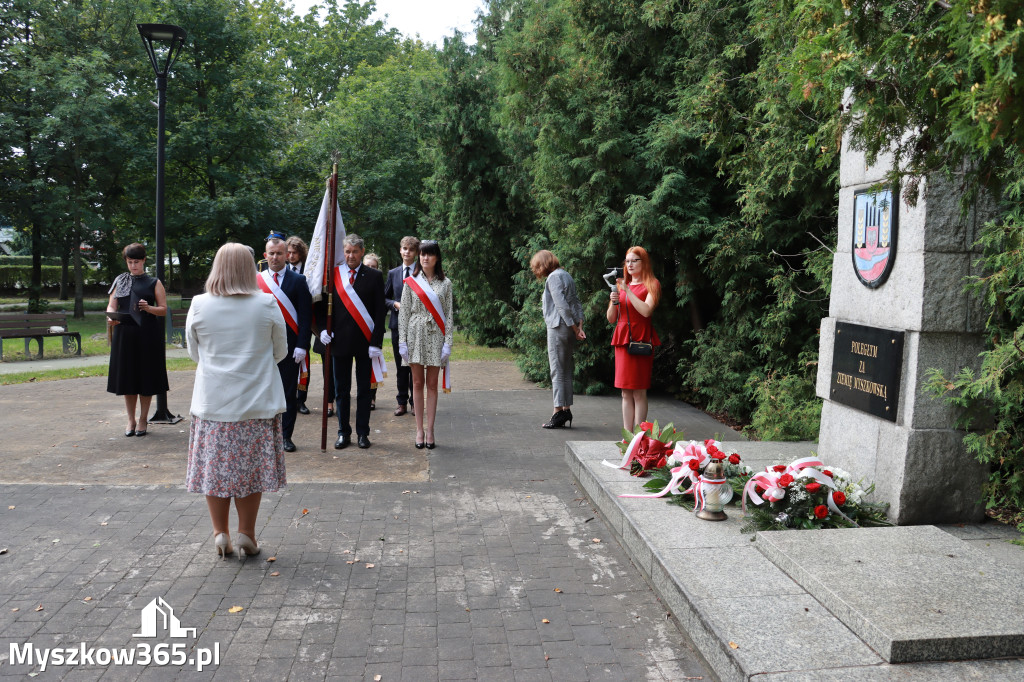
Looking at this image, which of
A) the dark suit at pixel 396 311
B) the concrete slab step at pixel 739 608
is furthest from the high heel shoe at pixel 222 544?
the dark suit at pixel 396 311

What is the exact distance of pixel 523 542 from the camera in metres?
5.31

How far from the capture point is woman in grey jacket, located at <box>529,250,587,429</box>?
8734 mm

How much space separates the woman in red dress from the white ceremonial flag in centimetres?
277

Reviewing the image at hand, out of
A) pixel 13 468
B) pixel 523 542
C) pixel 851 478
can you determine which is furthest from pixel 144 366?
pixel 851 478

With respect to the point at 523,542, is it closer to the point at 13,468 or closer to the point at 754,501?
the point at 754,501

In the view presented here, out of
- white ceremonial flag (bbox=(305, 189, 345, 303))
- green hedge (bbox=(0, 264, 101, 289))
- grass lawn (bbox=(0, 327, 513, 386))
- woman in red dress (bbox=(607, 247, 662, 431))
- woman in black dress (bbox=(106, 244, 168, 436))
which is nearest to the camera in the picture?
woman in red dress (bbox=(607, 247, 662, 431))

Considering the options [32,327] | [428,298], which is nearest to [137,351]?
[428,298]

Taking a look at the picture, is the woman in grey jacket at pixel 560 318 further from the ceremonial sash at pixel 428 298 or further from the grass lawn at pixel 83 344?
the grass lawn at pixel 83 344

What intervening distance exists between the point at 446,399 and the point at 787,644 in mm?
8096

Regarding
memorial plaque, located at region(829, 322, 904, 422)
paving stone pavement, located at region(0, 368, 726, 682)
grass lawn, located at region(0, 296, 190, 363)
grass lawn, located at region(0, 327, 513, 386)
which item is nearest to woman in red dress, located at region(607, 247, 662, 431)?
paving stone pavement, located at region(0, 368, 726, 682)

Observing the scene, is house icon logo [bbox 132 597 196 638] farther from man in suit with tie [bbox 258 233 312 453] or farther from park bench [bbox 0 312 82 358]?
park bench [bbox 0 312 82 358]

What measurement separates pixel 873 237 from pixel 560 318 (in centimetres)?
398

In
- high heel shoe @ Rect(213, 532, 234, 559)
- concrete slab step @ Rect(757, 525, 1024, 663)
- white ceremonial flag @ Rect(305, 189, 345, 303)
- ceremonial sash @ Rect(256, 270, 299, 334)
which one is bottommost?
high heel shoe @ Rect(213, 532, 234, 559)

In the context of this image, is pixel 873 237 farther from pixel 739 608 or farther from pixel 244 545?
pixel 244 545
